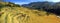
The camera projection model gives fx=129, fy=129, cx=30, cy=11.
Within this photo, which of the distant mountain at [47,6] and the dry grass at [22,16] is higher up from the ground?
the distant mountain at [47,6]

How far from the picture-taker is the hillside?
6.06 ft

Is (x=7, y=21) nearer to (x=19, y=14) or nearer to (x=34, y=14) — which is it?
(x=19, y=14)

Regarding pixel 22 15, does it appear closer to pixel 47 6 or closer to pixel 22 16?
pixel 22 16

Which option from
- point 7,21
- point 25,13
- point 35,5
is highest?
point 35,5

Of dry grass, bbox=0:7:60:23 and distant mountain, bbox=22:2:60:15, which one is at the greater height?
distant mountain, bbox=22:2:60:15

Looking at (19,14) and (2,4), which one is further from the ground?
(2,4)

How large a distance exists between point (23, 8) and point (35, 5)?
0.59 ft

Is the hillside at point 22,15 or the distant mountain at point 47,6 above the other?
the distant mountain at point 47,6

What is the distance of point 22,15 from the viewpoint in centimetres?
187

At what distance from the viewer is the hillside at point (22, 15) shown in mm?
1847

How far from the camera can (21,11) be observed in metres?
1.87

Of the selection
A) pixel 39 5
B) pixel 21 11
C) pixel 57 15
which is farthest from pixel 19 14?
pixel 57 15

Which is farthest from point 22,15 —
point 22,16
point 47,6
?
point 47,6

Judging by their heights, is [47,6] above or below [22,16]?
above
